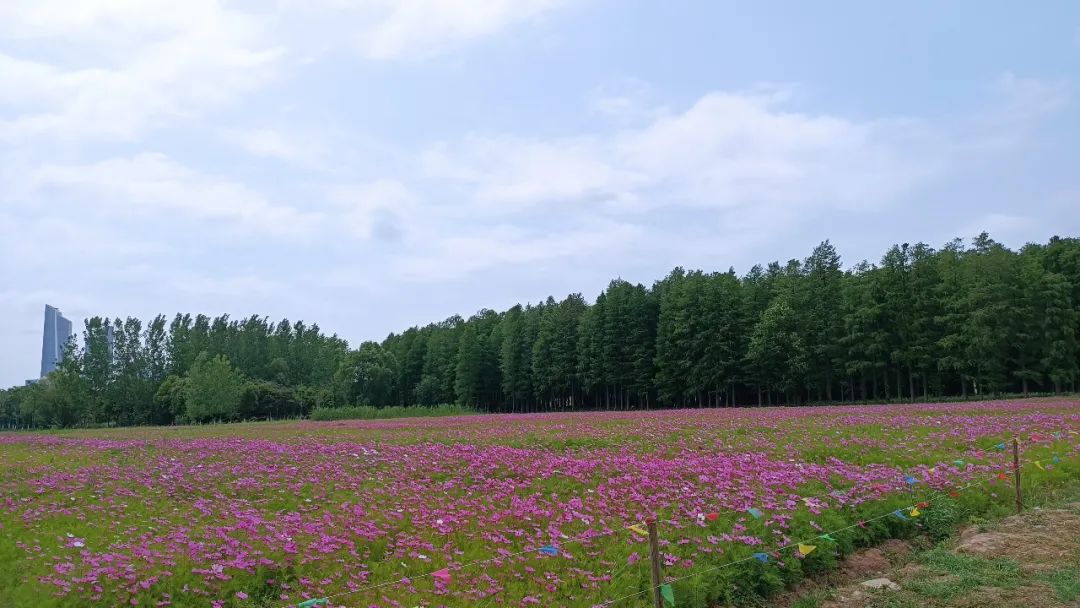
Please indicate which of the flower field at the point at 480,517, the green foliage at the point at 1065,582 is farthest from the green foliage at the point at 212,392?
the green foliage at the point at 1065,582

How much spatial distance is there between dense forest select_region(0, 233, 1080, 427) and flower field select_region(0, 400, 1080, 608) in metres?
44.2

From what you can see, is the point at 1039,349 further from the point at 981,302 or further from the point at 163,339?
the point at 163,339

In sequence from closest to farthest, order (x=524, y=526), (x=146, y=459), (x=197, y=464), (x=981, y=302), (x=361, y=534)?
1. (x=361, y=534)
2. (x=524, y=526)
3. (x=197, y=464)
4. (x=146, y=459)
5. (x=981, y=302)

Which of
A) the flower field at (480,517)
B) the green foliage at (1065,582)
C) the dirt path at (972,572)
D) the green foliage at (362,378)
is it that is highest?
the green foliage at (362,378)

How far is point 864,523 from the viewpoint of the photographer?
10484 millimetres

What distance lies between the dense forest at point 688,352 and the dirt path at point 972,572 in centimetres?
5167

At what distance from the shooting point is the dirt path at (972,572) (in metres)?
7.78

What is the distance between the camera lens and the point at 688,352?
73500 millimetres

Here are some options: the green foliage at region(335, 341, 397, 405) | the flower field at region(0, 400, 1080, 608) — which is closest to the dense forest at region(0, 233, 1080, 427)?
the green foliage at region(335, 341, 397, 405)

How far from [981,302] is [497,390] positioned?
68.0m

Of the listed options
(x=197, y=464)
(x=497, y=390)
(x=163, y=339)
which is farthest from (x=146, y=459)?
(x=163, y=339)

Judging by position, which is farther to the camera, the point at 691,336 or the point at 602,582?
the point at 691,336

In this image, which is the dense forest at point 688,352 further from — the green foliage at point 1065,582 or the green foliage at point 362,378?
the green foliage at point 1065,582

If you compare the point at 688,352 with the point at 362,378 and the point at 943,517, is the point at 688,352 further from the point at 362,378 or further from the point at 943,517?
the point at 943,517
